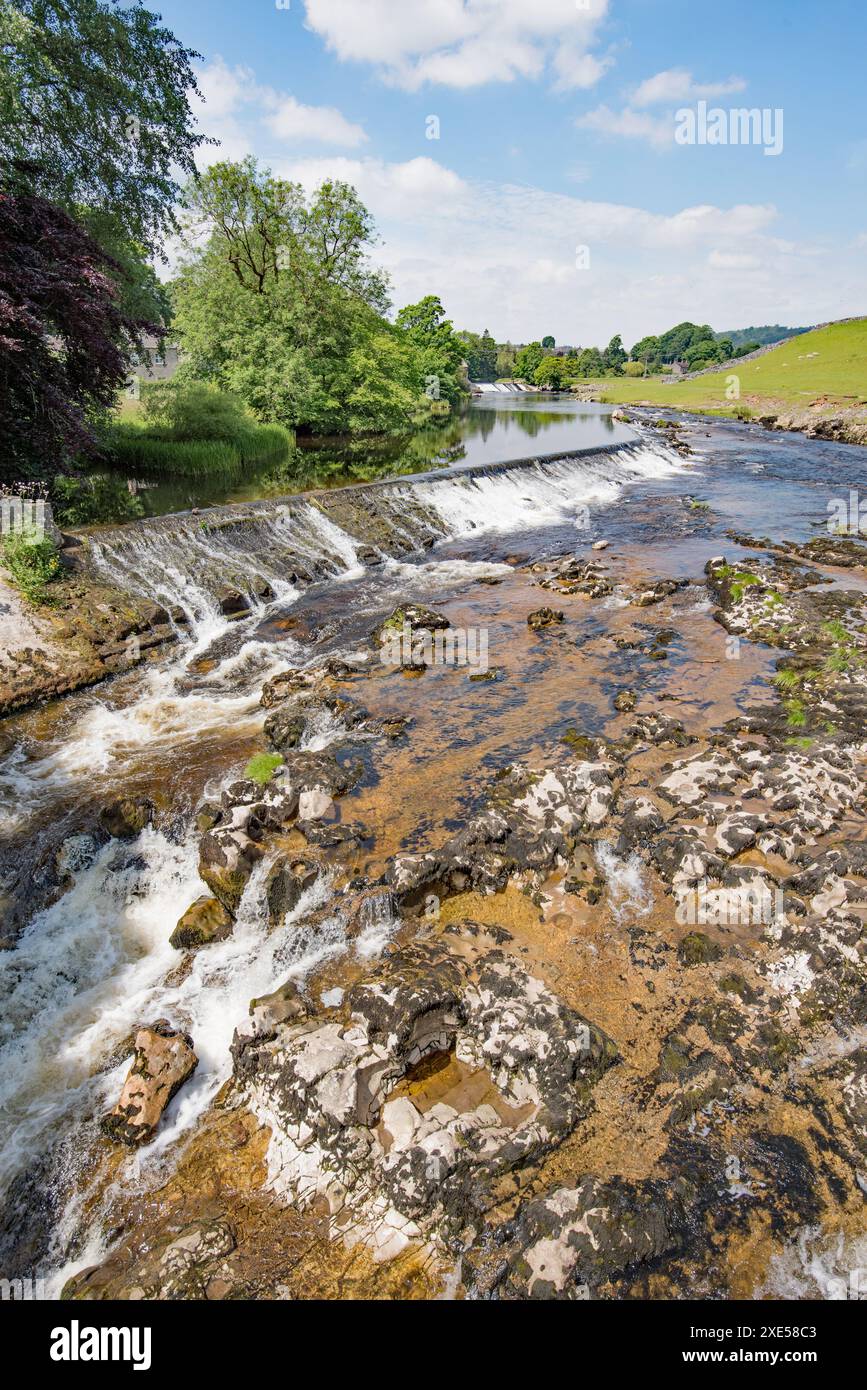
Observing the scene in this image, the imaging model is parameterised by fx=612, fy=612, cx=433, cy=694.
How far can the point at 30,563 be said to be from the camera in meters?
13.2

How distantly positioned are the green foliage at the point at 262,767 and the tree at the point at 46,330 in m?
9.63

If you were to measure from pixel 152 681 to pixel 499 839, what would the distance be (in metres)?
8.34

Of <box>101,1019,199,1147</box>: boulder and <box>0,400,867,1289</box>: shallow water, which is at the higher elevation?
<box>0,400,867,1289</box>: shallow water

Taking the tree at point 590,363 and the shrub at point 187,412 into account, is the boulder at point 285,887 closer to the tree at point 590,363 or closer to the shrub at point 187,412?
the shrub at point 187,412

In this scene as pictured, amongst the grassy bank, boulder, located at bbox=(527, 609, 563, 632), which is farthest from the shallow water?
the grassy bank

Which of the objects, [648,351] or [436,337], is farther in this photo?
[648,351]

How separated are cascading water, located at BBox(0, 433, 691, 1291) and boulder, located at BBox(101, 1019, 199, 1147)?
0.42 ft

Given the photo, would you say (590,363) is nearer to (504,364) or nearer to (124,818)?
(504,364)

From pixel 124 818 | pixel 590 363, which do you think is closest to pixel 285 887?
pixel 124 818

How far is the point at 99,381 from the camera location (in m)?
15.8

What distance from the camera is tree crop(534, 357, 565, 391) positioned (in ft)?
368

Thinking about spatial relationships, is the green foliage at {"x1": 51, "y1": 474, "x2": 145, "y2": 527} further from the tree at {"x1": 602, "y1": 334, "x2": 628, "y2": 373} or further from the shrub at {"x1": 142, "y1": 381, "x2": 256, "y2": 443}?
the tree at {"x1": 602, "y1": 334, "x2": 628, "y2": 373}

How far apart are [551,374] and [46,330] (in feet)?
381
